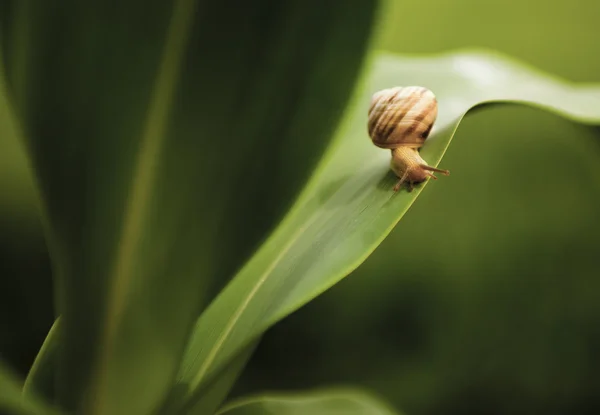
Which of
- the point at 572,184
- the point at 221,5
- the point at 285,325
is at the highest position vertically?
the point at 221,5

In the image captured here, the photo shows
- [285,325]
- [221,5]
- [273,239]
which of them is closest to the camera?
[221,5]

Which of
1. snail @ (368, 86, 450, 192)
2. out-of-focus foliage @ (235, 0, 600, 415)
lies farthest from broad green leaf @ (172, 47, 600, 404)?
out-of-focus foliage @ (235, 0, 600, 415)

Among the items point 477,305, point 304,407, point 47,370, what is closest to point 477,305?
point 477,305

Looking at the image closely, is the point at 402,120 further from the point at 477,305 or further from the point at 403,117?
the point at 477,305

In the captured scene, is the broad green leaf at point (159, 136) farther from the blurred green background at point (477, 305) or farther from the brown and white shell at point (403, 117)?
the blurred green background at point (477, 305)

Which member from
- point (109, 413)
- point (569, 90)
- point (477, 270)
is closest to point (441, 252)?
point (477, 270)

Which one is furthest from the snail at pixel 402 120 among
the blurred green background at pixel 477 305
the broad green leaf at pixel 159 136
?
the blurred green background at pixel 477 305

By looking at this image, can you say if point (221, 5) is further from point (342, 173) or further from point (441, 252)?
point (441, 252)
